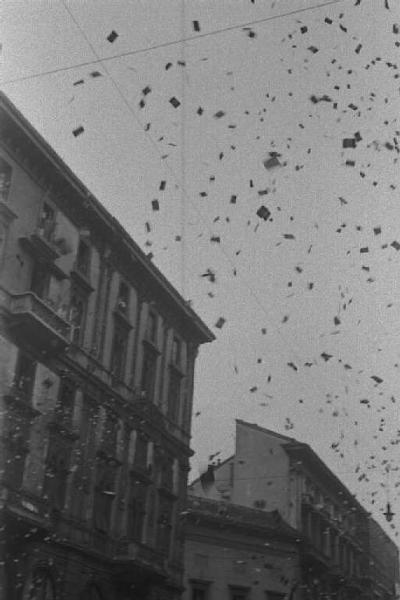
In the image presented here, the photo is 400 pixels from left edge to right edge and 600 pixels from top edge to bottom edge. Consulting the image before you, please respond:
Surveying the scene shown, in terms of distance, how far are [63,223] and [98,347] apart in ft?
12.6

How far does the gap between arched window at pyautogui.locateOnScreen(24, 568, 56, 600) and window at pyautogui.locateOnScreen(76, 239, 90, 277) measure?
8.39 metres

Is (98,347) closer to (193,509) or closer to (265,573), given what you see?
(193,509)

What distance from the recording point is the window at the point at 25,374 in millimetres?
20594

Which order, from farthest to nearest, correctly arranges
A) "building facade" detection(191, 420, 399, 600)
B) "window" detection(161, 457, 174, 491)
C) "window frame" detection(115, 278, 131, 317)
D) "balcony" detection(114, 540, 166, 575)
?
"building facade" detection(191, 420, 399, 600) < "window" detection(161, 457, 174, 491) < "window frame" detection(115, 278, 131, 317) < "balcony" detection(114, 540, 166, 575)

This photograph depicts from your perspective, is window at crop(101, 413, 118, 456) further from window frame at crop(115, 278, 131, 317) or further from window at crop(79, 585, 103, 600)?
window at crop(79, 585, 103, 600)

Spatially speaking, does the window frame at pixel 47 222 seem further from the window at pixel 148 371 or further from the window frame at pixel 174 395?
the window frame at pixel 174 395

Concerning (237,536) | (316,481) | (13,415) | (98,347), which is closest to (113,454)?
(98,347)

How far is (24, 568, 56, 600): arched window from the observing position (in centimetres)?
1962

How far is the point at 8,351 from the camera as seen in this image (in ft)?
66.5

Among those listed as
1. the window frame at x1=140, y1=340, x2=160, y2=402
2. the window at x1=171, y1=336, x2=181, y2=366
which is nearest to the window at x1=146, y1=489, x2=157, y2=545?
the window frame at x1=140, y1=340, x2=160, y2=402

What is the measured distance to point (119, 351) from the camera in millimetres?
26547

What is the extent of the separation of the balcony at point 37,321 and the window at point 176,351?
9.44m

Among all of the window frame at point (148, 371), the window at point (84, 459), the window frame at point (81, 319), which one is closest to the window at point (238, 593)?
the window frame at point (148, 371)

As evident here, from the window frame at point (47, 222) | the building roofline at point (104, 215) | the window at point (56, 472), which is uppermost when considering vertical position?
the building roofline at point (104, 215)
